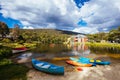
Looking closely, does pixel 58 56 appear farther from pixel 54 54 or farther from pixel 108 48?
pixel 108 48

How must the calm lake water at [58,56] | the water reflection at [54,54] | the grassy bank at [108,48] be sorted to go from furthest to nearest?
the grassy bank at [108,48]
the water reflection at [54,54]
the calm lake water at [58,56]

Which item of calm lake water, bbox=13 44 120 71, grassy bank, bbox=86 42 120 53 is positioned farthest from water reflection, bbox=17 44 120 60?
grassy bank, bbox=86 42 120 53

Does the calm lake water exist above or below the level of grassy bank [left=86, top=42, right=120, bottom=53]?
below

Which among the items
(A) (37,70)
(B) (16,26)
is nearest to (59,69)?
(A) (37,70)

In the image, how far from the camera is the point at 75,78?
742 inches

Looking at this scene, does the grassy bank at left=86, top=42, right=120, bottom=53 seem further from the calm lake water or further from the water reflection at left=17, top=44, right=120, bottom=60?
the water reflection at left=17, top=44, right=120, bottom=60

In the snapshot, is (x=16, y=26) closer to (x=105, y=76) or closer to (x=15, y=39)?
(x=15, y=39)

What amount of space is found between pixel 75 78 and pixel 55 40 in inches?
4523

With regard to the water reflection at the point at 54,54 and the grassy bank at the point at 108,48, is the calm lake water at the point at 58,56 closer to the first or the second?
the water reflection at the point at 54,54

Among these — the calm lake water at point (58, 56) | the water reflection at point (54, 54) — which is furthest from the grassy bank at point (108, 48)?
the water reflection at point (54, 54)

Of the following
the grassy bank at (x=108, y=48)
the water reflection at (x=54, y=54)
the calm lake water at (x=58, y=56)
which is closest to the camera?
the calm lake water at (x=58, y=56)

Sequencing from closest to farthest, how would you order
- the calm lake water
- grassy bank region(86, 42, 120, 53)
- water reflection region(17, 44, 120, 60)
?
the calm lake water
water reflection region(17, 44, 120, 60)
grassy bank region(86, 42, 120, 53)

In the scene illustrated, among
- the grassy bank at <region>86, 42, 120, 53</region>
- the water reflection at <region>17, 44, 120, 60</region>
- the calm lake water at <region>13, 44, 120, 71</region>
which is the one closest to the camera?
the calm lake water at <region>13, 44, 120, 71</region>

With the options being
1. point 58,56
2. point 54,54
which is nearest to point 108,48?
point 54,54
